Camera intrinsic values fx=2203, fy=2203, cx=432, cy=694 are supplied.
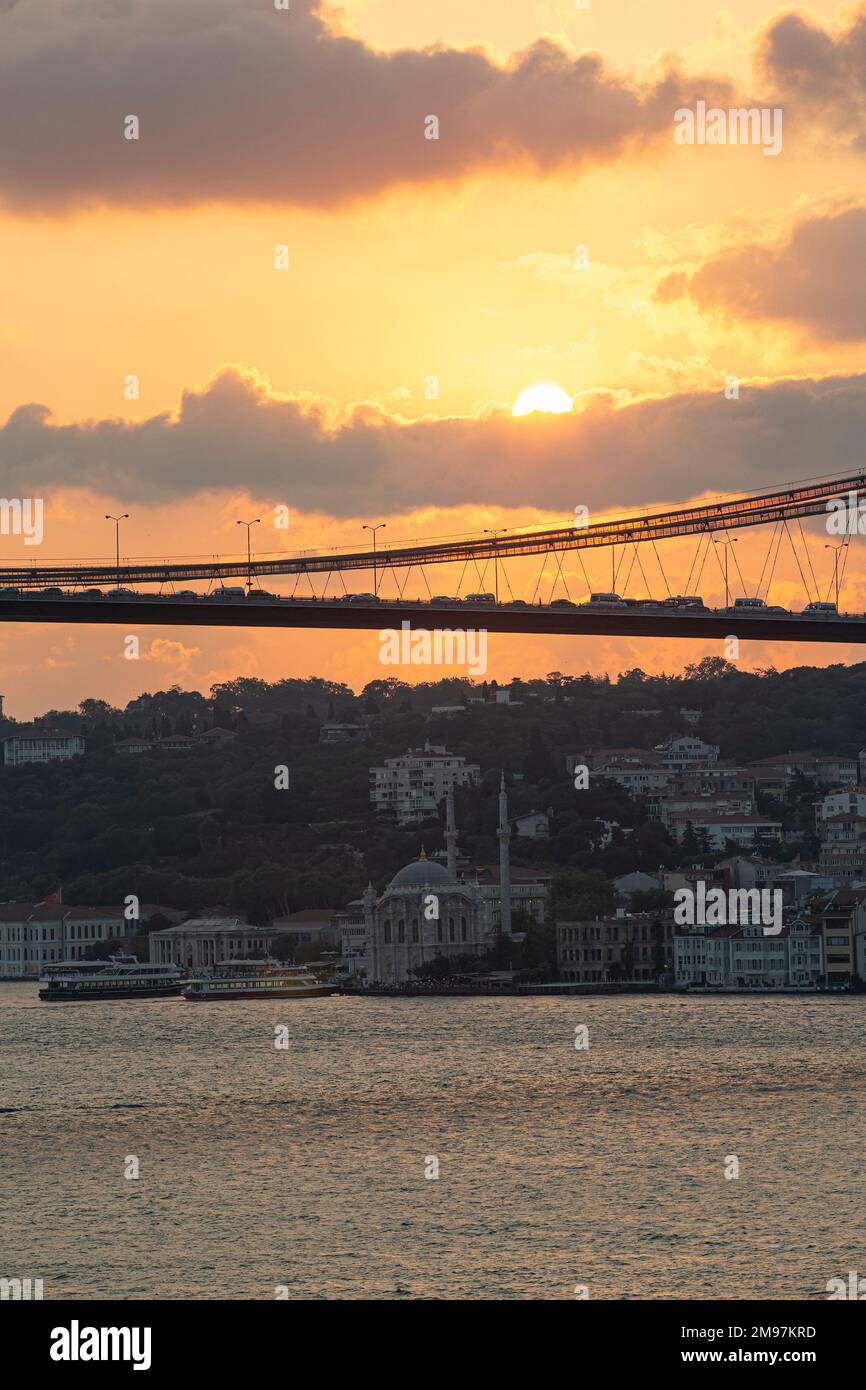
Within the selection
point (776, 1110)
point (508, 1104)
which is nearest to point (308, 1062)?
point (508, 1104)

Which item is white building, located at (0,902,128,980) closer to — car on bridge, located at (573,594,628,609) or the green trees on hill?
the green trees on hill

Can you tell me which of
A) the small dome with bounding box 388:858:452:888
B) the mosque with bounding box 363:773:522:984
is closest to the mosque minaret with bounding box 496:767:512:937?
the mosque with bounding box 363:773:522:984

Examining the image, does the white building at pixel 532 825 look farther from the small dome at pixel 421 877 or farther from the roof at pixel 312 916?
the small dome at pixel 421 877

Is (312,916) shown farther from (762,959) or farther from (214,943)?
(762,959)

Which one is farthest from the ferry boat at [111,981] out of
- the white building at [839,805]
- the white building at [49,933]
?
the white building at [839,805]

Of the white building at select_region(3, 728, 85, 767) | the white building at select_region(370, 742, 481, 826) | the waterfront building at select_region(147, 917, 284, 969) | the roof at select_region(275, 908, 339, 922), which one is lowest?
the waterfront building at select_region(147, 917, 284, 969)

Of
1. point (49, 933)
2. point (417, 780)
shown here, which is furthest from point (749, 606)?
point (417, 780)
